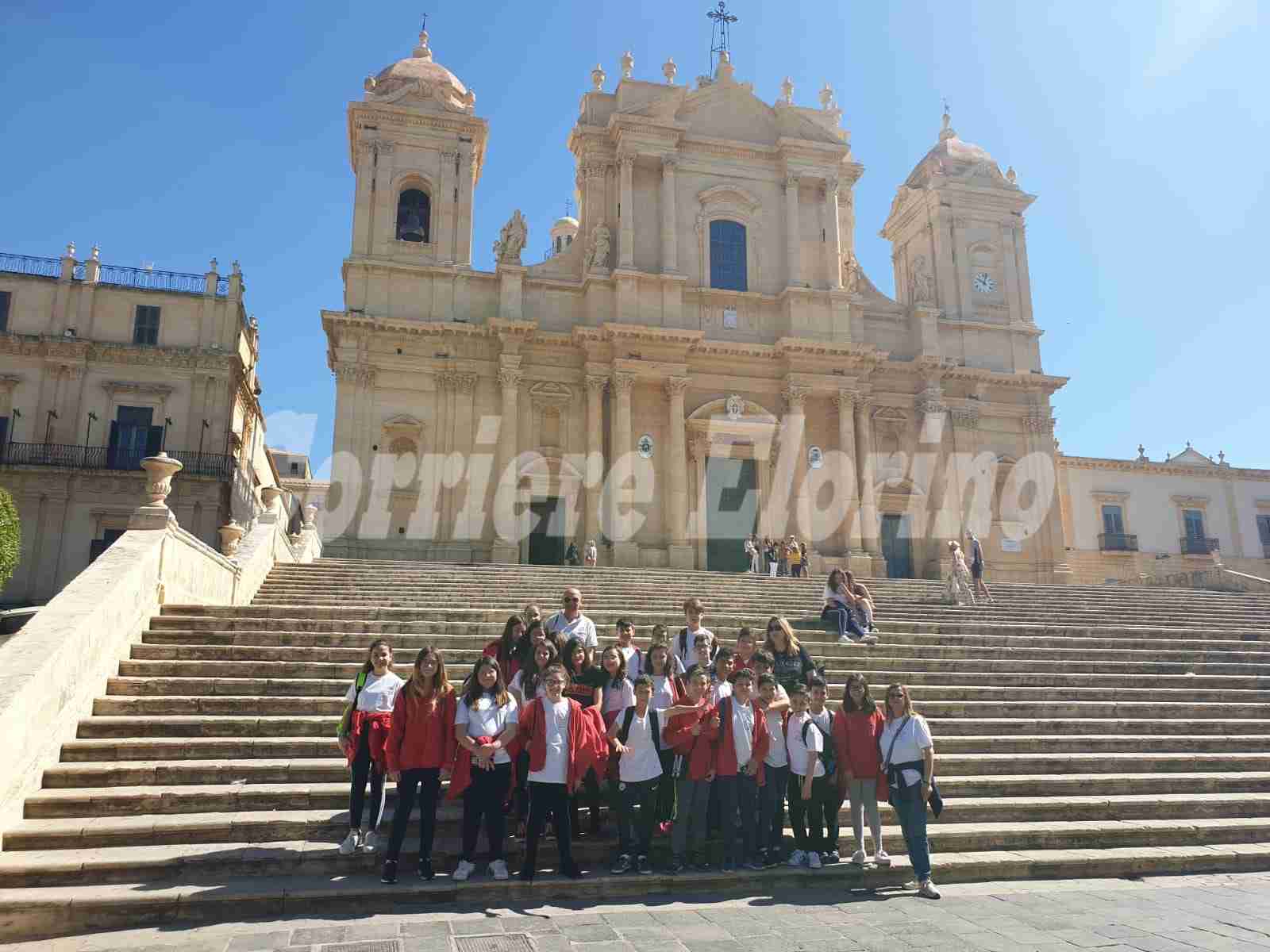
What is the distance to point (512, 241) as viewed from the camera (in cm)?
2555

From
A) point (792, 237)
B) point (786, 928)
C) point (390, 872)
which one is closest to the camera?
point (786, 928)

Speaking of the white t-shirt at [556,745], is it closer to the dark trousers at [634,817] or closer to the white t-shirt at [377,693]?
the dark trousers at [634,817]

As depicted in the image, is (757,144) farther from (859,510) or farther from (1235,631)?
(1235,631)

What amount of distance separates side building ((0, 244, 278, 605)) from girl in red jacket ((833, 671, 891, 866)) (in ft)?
76.6

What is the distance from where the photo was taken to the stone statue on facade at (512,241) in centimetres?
2544

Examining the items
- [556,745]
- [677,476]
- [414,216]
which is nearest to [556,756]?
[556,745]

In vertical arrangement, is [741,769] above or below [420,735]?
below

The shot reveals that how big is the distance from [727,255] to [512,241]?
6338 millimetres

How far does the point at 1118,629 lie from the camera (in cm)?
1384

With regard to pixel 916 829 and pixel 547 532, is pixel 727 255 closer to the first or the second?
pixel 547 532

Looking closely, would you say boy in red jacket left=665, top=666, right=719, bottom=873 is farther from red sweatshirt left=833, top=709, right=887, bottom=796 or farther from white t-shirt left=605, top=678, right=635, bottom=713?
red sweatshirt left=833, top=709, right=887, bottom=796

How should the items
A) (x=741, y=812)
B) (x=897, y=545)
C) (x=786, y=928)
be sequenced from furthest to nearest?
1. (x=897, y=545)
2. (x=741, y=812)
3. (x=786, y=928)

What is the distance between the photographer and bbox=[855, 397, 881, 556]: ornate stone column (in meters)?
25.2

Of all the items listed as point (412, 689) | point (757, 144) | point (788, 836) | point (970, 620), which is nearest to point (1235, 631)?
point (970, 620)
